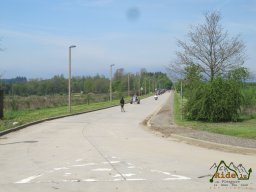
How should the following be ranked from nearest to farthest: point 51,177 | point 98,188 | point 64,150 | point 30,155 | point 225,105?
point 98,188 → point 51,177 → point 30,155 → point 64,150 → point 225,105

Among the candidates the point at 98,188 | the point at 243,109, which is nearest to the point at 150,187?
the point at 98,188

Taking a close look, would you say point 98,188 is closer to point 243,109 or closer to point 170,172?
point 170,172

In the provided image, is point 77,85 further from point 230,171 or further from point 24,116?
point 230,171

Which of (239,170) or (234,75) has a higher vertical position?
(234,75)

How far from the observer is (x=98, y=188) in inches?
352

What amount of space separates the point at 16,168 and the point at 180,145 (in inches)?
281

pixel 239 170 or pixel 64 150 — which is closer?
pixel 239 170

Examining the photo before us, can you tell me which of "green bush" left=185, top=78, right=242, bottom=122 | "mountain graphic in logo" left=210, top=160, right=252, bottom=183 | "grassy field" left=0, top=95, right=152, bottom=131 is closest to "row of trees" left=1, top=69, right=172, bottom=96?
"grassy field" left=0, top=95, right=152, bottom=131

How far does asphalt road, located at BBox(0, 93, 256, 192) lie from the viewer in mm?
9155

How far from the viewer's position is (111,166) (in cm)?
1173

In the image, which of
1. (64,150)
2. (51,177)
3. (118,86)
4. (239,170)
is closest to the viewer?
(51,177)

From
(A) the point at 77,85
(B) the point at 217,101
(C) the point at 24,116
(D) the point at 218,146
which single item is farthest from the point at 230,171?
(A) the point at 77,85

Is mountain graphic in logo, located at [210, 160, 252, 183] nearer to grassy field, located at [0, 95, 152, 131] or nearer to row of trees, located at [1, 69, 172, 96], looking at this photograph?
grassy field, located at [0, 95, 152, 131]

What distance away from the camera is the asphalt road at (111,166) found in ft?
30.0
